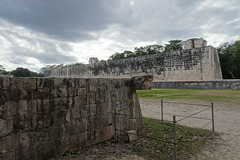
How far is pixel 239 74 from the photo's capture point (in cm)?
2588

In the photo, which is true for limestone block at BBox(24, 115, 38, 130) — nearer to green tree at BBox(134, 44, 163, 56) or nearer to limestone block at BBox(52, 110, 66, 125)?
limestone block at BBox(52, 110, 66, 125)

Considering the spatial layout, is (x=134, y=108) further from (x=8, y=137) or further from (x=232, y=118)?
(x=232, y=118)

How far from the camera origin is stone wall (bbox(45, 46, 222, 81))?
18.4 m

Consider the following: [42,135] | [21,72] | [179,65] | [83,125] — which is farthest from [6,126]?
[21,72]

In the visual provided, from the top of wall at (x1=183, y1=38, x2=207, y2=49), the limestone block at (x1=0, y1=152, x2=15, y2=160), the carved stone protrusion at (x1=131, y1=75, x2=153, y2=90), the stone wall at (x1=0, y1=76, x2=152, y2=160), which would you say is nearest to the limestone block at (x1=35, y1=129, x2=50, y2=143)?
the stone wall at (x1=0, y1=76, x2=152, y2=160)

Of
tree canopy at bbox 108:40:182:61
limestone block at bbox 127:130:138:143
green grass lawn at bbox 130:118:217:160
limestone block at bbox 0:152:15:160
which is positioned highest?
tree canopy at bbox 108:40:182:61

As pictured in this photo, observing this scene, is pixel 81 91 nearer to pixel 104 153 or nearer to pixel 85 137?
pixel 85 137

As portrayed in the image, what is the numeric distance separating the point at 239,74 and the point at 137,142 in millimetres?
→ 27548

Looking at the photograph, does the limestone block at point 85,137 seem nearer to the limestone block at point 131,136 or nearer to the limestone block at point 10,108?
the limestone block at point 131,136

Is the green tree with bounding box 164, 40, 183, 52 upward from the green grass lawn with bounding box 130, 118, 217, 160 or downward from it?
upward

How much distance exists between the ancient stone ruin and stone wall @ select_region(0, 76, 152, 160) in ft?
52.7

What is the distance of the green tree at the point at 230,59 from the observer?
24.5m

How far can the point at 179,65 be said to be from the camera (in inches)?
798

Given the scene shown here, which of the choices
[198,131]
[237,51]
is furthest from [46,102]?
[237,51]
